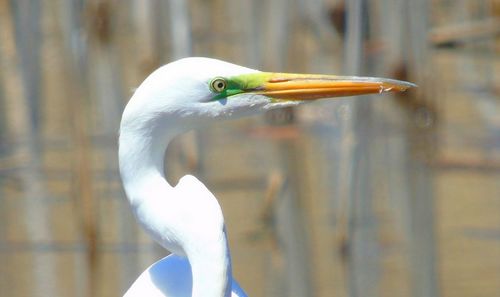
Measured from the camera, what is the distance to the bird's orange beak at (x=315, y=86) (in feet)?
9.94

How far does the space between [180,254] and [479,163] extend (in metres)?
4.68

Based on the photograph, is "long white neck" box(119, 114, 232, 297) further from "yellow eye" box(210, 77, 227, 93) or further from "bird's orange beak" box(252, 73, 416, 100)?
"bird's orange beak" box(252, 73, 416, 100)

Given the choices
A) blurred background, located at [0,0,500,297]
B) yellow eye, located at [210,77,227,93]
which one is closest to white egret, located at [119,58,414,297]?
yellow eye, located at [210,77,227,93]

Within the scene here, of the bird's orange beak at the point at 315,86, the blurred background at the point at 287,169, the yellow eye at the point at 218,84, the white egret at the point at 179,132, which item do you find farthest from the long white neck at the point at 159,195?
the blurred background at the point at 287,169

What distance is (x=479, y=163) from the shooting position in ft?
24.4

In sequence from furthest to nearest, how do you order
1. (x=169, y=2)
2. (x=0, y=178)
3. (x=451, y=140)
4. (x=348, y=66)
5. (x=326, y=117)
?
(x=326, y=117) → (x=451, y=140) → (x=0, y=178) → (x=169, y=2) → (x=348, y=66)

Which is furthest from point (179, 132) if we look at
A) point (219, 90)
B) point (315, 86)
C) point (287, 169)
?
point (287, 169)

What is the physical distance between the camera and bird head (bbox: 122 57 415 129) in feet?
9.54

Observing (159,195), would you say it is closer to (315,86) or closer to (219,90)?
(219,90)

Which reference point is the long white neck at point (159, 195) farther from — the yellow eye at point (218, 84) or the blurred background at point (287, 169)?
the blurred background at point (287, 169)

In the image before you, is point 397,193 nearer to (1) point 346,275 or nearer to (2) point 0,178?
(1) point 346,275

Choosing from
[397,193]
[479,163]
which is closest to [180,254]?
[397,193]

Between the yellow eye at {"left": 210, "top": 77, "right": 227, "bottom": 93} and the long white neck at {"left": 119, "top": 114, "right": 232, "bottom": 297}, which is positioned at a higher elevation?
the yellow eye at {"left": 210, "top": 77, "right": 227, "bottom": 93}

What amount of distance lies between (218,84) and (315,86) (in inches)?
9.4
